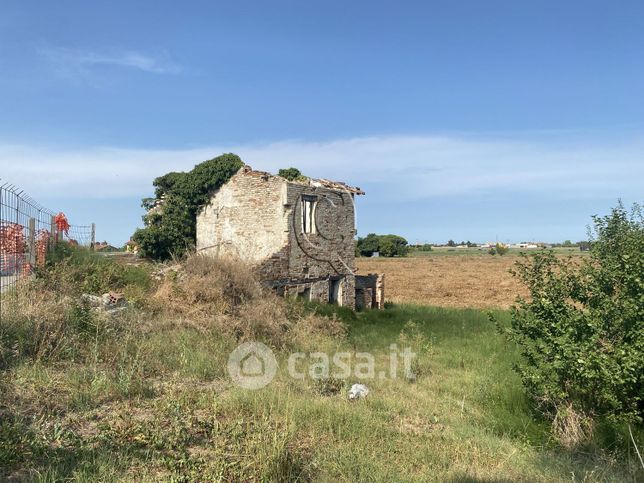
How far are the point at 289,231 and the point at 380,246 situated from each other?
173ft

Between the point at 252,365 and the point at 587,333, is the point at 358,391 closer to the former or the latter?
the point at 252,365

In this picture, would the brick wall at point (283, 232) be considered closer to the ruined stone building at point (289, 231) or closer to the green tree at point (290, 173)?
the ruined stone building at point (289, 231)

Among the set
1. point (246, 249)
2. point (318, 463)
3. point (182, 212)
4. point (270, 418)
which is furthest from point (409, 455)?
point (182, 212)

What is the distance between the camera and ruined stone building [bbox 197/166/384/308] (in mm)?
15938

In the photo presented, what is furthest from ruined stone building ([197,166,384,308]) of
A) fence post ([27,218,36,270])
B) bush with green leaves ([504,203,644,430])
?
bush with green leaves ([504,203,644,430])

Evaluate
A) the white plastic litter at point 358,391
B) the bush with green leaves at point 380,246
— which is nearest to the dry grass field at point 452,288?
the white plastic litter at point 358,391

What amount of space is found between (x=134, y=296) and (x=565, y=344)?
9087 millimetres

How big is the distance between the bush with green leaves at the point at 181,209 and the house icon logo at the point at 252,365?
9.58 m

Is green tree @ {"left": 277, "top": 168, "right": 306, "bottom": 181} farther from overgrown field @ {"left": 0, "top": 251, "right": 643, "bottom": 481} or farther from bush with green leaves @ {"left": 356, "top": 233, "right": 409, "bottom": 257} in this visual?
bush with green leaves @ {"left": 356, "top": 233, "right": 409, "bottom": 257}

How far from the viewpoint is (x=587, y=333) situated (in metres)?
5.81

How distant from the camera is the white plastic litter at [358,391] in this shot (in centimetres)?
685

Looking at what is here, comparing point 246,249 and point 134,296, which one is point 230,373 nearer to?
point 134,296

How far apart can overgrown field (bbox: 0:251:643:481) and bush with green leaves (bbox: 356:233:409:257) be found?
56871 millimetres

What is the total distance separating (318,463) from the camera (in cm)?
430
